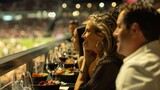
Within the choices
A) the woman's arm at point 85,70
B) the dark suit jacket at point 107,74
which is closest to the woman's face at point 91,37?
the woman's arm at point 85,70

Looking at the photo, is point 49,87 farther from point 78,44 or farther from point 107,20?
point 78,44

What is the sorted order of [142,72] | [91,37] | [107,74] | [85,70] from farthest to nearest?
[85,70]
[91,37]
[107,74]
[142,72]

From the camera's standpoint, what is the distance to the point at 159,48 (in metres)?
1.51

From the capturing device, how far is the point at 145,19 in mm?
1501

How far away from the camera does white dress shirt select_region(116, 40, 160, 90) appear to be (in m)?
1.41

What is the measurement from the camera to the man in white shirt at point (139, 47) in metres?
Result: 1.42

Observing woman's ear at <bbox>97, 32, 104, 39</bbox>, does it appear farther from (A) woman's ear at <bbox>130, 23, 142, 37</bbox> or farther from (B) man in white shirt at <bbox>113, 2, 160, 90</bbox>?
(A) woman's ear at <bbox>130, 23, 142, 37</bbox>

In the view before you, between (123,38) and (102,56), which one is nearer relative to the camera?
(123,38)

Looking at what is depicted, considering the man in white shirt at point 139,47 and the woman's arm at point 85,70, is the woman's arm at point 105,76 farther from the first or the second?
the woman's arm at point 85,70

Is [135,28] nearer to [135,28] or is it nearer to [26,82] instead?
[135,28]

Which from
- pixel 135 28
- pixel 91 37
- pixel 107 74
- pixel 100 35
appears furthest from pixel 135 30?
pixel 91 37

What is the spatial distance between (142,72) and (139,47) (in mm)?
141

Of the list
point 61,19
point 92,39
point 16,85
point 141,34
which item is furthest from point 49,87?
point 61,19

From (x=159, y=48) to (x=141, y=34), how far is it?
101 mm
